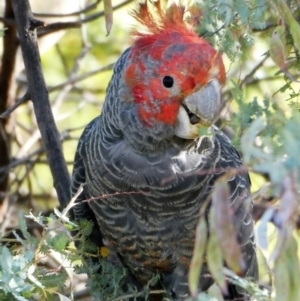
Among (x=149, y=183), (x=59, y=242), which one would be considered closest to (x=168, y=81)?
(x=149, y=183)

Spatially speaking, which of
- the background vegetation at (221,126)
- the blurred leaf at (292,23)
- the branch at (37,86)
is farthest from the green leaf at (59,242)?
the blurred leaf at (292,23)

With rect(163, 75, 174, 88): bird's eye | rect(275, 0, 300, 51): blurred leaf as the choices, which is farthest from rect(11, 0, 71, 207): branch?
rect(275, 0, 300, 51): blurred leaf

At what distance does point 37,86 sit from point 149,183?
1.91 ft

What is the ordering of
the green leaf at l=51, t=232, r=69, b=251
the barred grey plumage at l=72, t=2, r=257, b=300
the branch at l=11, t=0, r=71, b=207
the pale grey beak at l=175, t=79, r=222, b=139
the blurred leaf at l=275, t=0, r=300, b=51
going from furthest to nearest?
the branch at l=11, t=0, r=71, b=207 → the barred grey plumage at l=72, t=2, r=257, b=300 → the pale grey beak at l=175, t=79, r=222, b=139 → the green leaf at l=51, t=232, r=69, b=251 → the blurred leaf at l=275, t=0, r=300, b=51

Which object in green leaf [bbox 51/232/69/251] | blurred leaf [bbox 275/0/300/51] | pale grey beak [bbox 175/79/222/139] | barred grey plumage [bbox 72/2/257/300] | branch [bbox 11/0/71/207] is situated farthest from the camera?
branch [bbox 11/0/71/207]

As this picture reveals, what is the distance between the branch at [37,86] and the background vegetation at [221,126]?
0.07m

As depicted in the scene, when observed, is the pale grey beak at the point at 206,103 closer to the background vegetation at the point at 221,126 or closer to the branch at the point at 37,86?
the background vegetation at the point at 221,126

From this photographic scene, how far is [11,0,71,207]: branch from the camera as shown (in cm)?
251

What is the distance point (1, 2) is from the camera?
3.29 meters

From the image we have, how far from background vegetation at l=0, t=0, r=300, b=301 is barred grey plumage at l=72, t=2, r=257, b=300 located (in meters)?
0.12

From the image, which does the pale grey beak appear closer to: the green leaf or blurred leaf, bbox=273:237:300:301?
the green leaf

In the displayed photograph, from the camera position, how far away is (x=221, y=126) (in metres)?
1.78

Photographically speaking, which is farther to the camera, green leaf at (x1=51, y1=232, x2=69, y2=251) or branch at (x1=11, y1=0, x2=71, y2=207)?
branch at (x1=11, y1=0, x2=71, y2=207)

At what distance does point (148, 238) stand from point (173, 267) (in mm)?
160
